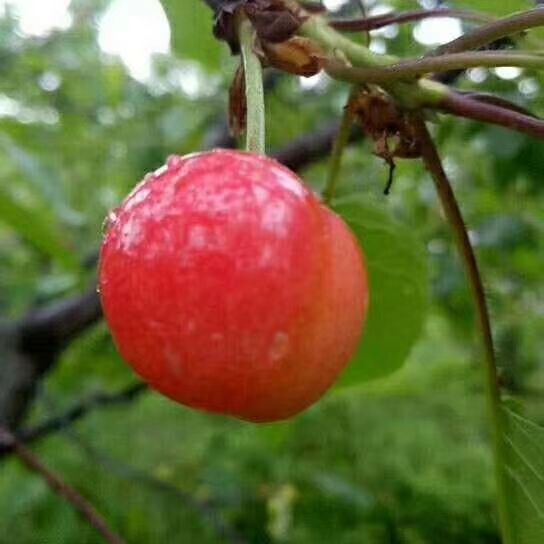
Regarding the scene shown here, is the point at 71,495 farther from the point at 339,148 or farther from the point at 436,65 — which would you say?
the point at 436,65

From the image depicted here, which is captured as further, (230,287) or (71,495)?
(71,495)

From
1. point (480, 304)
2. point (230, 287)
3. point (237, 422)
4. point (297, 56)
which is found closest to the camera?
point (230, 287)

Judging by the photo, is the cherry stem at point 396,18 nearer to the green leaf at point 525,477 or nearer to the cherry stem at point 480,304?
the cherry stem at point 480,304

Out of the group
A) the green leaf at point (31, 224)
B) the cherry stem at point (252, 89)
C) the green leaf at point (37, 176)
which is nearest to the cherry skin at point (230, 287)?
the cherry stem at point (252, 89)

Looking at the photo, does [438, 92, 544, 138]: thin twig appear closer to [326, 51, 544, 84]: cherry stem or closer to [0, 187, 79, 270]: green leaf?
[326, 51, 544, 84]: cherry stem

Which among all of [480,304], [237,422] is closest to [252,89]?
[480,304]

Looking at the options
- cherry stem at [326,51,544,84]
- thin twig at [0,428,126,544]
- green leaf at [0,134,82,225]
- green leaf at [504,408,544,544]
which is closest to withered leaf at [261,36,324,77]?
cherry stem at [326,51,544,84]

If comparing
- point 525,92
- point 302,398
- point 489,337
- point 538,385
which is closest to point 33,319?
point 525,92
